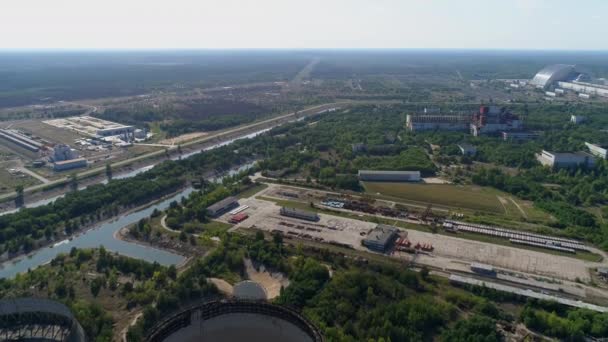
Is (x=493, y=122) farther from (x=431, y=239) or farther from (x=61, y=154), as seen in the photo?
(x=61, y=154)

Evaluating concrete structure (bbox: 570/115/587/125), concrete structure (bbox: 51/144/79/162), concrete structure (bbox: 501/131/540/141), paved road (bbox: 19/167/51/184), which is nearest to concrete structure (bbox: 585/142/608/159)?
concrete structure (bbox: 501/131/540/141)

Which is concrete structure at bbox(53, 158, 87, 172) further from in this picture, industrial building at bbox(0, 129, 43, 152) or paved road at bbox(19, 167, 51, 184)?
industrial building at bbox(0, 129, 43, 152)

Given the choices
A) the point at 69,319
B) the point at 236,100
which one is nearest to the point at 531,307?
the point at 69,319

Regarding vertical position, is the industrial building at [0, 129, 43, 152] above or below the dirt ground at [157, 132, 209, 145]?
above

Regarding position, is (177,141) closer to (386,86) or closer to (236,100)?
(236,100)

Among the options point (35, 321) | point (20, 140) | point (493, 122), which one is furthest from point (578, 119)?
point (20, 140)

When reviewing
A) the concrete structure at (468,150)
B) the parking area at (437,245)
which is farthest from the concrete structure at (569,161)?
the parking area at (437,245)

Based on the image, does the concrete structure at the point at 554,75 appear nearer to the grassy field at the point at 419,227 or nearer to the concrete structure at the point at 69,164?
the grassy field at the point at 419,227
